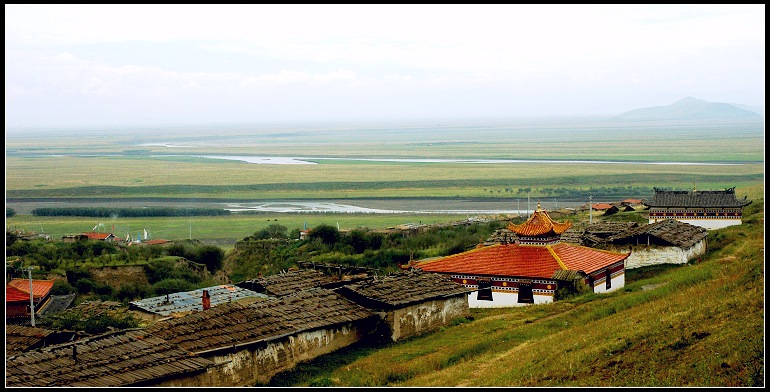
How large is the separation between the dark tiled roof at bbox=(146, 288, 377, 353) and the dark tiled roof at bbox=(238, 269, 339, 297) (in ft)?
10.6

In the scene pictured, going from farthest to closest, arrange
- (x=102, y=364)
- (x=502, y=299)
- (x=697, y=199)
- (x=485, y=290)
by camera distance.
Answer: (x=697, y=199) < (x=485, y=290) < (x=502, y=299) < (x=102, y=364)

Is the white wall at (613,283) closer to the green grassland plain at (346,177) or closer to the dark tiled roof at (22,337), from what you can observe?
the dark tiled roof at (22,337)

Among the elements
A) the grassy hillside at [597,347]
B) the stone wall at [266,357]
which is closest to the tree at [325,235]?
the grassy hillside at [597,347]

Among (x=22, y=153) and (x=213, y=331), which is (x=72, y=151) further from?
(x=213, y=331)

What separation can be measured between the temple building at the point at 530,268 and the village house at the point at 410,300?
1957mm

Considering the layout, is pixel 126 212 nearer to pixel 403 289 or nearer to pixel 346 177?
pixel 346 177

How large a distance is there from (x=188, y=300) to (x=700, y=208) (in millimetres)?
20677

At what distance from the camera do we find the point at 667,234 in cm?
2630

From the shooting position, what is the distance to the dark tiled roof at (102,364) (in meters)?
11.9

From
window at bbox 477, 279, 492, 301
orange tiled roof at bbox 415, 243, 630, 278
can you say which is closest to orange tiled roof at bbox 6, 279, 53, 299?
orange tiled roof at bbox 415, 243, 630, 278

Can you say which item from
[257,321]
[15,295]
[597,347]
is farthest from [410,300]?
[15,295]

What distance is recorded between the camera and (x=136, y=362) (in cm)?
1262

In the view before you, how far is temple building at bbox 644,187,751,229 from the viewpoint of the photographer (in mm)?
32375

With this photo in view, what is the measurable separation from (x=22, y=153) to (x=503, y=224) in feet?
334
